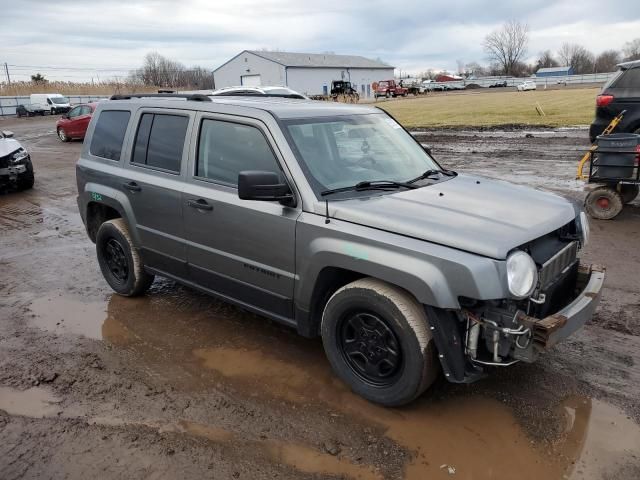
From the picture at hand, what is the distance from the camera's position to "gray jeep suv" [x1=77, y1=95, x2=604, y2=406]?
9.78 feet

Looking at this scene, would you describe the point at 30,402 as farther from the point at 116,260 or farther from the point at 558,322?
the point at 558,322

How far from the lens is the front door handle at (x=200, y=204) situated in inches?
163

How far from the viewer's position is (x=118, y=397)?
12.1ft

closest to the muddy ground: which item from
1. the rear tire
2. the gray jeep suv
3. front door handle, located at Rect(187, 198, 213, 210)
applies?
Answer: the gray jeep suv

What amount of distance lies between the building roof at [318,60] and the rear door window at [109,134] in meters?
71.8

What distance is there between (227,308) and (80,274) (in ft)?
7.55

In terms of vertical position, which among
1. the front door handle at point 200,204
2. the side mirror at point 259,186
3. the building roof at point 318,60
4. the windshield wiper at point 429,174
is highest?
the building roof at point 318,60

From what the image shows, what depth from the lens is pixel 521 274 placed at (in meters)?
2.91

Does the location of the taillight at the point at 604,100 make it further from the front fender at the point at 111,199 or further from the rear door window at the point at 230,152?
the front fender at the point at 111,199

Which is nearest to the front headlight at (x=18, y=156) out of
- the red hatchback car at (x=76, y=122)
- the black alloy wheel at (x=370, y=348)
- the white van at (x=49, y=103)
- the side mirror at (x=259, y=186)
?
the side mirror at (x=259, y=186)

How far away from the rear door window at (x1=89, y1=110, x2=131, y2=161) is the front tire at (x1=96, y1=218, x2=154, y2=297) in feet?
2.26

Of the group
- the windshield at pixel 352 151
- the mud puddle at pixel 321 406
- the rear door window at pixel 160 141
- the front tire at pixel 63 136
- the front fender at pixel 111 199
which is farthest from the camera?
the front tire at pixel 63 136

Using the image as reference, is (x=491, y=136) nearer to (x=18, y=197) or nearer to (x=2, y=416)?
(x=18, y=197)

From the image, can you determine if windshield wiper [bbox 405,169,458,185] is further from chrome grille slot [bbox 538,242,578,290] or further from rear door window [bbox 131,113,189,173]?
rear door window [bbox 131,113,189,173]
